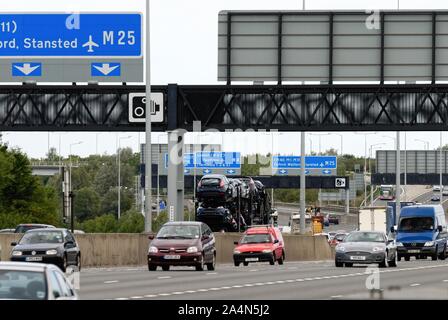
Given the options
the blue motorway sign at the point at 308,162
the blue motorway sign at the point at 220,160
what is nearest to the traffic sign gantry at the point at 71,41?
the blue motorway sign at the point at 220,160

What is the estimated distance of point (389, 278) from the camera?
38281 millimetres

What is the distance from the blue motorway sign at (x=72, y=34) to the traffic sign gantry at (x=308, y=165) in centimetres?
7582

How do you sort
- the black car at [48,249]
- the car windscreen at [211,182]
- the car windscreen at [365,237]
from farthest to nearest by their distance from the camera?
1. the car windscreen at [211,182]
2. the car windscreen at [365,237]
3. the black car at [48,249]

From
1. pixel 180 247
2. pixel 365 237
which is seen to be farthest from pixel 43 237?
pixel 365 237

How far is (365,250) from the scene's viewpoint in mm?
46625

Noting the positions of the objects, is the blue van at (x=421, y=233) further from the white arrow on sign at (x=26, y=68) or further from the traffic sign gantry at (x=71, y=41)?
the white arrow on sign at (x=26, y=68)

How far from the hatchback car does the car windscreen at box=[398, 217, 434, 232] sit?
1901 cm

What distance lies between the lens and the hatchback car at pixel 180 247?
4362 centimetres

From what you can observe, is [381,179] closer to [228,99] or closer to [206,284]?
[228,99]

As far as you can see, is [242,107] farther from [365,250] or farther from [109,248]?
[365,250]

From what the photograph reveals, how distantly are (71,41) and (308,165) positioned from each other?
7725cm

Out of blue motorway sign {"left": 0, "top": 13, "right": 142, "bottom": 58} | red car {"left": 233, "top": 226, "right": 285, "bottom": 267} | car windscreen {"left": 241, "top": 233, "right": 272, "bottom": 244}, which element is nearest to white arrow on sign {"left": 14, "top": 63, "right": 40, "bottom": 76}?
blue motorway sign {"left": 0, "top": 13, "right": 142, "bottom": 58}

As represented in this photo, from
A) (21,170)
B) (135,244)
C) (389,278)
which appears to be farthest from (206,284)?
(21,170)

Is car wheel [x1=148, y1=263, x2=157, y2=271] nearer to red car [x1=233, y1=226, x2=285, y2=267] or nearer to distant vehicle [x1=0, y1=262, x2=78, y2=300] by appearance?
red car [x1=233, y1=226, x2=285, y2=267]
